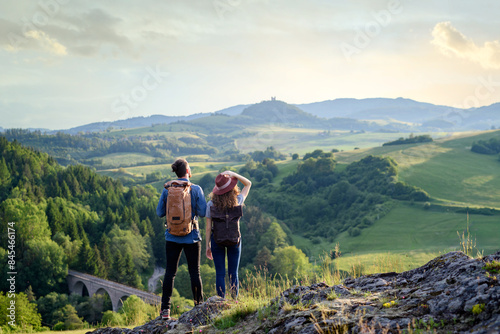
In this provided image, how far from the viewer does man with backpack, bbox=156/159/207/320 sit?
6379 mm

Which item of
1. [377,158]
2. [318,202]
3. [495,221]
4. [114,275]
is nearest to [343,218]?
[318,202]

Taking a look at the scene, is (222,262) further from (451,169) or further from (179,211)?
(451,169)

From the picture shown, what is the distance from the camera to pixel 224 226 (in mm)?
6637

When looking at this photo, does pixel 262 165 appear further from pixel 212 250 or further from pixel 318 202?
pixel 212 250

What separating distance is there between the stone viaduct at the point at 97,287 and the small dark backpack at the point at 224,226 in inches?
1856

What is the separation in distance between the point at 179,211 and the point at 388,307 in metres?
3.80

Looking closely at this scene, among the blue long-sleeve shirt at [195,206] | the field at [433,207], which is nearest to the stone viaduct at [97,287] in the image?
the field at [433,207]

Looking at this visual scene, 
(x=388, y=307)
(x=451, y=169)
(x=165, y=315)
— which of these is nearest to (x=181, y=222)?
(x=165, y=315)

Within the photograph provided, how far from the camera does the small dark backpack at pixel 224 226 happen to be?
662cm

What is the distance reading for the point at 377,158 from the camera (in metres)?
110

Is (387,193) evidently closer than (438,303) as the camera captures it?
No

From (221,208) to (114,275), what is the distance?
56720mm

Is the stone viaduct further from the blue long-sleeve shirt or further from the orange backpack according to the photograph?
the orange backpack

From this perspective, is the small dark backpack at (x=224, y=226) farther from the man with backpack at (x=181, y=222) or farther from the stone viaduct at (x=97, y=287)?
the stone viaduct at (x=97, y=287)
